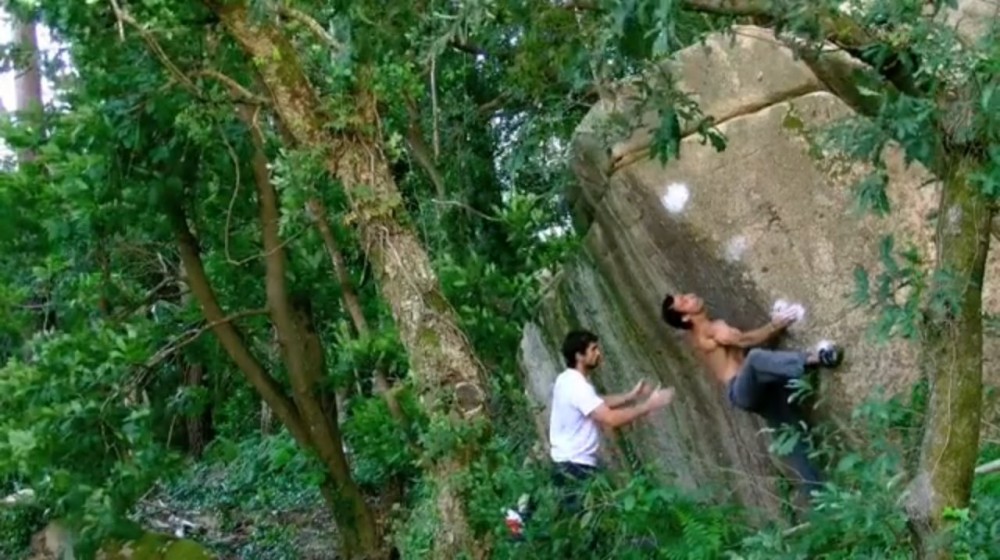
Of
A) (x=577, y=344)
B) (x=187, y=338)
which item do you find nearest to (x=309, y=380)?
(x=187, y=338)

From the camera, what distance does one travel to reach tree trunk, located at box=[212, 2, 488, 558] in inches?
225

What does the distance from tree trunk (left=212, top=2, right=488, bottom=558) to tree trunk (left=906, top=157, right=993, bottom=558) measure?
8.06 ft

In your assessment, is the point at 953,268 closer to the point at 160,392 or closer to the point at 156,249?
the point at 160,392

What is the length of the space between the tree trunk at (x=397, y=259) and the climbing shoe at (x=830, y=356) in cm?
192

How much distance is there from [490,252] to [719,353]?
316 cm

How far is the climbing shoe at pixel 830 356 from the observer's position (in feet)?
21.2

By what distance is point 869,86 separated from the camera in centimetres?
419

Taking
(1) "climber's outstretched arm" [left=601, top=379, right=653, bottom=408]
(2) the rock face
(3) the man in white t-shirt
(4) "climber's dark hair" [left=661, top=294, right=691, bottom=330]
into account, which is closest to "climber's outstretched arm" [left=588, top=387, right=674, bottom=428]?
(3) the man in white t-shirt

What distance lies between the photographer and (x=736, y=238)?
696cm

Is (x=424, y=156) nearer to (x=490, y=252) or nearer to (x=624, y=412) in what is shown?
(x=490, y=252)

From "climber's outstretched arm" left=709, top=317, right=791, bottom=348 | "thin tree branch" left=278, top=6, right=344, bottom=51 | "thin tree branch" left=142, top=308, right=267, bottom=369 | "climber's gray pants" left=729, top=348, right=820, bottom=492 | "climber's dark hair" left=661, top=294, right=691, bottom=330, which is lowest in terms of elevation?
"climber's gray pants" left=729, top=348, right=820, bottom=492

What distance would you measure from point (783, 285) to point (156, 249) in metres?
5.19

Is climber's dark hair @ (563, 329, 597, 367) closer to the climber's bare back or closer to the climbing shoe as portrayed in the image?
the climber's bare back

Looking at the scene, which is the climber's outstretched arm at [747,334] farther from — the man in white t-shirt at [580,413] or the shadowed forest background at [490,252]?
the man in white t-shirt at [580,413]
